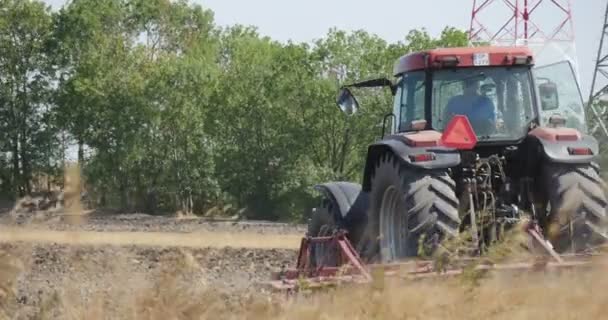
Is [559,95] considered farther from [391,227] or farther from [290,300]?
[290,300]

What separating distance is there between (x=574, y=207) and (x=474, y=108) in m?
1.24

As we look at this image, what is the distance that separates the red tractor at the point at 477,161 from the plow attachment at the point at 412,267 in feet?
0.37

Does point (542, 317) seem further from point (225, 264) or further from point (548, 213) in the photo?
point (225, 264)

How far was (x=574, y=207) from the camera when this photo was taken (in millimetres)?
8938

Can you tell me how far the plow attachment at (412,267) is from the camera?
6.68 metres

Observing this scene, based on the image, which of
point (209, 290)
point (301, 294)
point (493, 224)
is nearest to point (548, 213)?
point (493, 224)

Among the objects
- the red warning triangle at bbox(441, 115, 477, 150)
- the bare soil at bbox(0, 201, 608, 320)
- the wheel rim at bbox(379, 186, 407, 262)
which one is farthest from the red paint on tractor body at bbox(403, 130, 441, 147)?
the bare soil at bbox(0, 201, 608, 320)

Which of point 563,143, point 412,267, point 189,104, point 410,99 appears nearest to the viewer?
point 412,267

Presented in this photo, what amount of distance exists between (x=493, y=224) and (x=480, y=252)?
661 mm

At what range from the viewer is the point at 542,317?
6020 millimetres

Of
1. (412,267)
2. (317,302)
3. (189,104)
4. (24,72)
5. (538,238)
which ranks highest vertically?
(24,72)

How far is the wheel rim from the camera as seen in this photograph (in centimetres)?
941

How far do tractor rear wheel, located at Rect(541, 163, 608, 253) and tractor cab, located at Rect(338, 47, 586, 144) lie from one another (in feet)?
2.08

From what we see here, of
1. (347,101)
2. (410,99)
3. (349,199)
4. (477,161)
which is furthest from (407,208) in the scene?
(349,199)
